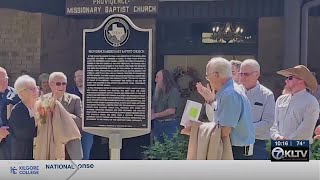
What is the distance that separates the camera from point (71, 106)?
3686 mm

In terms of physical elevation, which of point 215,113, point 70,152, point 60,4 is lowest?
point 70,152

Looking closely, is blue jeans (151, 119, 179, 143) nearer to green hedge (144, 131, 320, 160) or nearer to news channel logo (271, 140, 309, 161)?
green hedge (144, 131, 320, 160)

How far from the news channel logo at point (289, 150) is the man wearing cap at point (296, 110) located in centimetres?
4

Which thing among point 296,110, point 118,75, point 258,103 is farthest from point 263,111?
point 118,75

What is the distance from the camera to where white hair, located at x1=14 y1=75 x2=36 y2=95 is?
3674mm

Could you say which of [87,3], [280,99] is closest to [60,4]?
[87,3]

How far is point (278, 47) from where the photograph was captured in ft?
11.4

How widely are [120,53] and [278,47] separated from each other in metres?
0.86

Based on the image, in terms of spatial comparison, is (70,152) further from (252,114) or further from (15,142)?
(252,114)

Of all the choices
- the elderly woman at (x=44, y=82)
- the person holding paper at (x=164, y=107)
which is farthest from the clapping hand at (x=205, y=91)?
the elderly woman at (x=44, y=82)

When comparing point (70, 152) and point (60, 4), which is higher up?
point (60, 4)

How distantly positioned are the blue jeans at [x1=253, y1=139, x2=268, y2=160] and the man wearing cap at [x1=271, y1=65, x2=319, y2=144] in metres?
0.08

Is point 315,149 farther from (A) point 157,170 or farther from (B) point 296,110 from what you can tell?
(A) point 157,170

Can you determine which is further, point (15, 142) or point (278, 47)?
point (15, 142)
